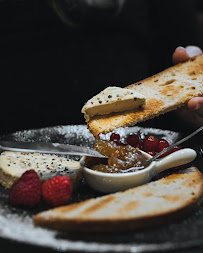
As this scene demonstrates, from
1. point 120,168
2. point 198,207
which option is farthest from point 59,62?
point 198,207

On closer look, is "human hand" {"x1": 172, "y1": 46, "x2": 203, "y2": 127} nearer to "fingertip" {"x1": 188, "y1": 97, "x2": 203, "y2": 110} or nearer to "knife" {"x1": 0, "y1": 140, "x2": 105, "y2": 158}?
"fingertip" {"x1": 188, "y1": 97, "x2": 203, "y2": 110}

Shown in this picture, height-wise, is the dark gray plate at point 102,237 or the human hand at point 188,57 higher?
the human hand at point 188,57

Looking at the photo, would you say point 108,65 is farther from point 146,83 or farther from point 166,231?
point 166,231

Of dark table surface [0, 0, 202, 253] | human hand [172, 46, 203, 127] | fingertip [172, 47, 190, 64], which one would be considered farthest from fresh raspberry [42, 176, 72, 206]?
dark table surface [0, 0, 202, 253]

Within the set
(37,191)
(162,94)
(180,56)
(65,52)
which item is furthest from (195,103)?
(65,52)

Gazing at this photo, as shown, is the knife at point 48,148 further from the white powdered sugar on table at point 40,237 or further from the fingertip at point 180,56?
the fingertip at point 180,56

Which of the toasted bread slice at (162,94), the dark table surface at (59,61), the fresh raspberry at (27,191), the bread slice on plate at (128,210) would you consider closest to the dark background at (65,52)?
the dark table surface at (59,61)

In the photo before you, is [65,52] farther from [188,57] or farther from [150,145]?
[150,145]
